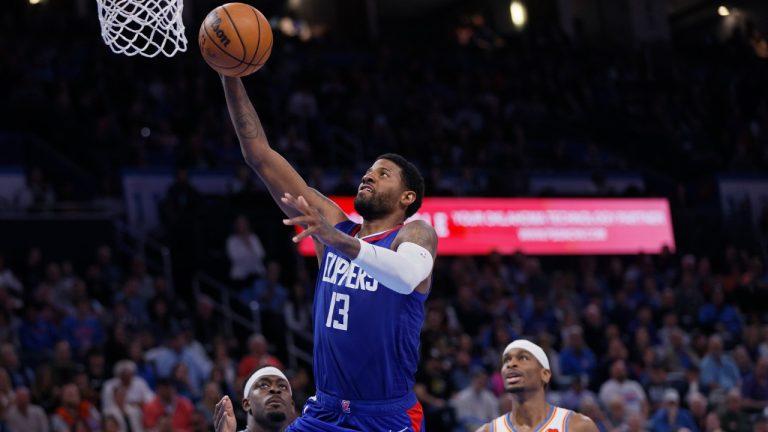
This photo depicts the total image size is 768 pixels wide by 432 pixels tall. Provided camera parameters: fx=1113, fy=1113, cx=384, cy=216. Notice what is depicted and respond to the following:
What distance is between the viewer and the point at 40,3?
82.9 feet

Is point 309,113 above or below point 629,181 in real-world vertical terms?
above

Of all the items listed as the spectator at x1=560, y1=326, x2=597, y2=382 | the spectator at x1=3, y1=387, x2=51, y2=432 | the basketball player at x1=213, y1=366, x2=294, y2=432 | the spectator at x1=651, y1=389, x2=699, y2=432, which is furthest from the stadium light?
the basketball player at x1=213, y1=366, x2=294, y2=432

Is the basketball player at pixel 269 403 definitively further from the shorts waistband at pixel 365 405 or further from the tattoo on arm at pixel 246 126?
the tattoo on arm at pixel 246 126

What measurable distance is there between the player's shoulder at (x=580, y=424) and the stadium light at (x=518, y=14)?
26640mm

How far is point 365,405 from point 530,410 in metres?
2.28

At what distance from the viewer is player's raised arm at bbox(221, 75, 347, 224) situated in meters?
5.76

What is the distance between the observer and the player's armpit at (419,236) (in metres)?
5.23

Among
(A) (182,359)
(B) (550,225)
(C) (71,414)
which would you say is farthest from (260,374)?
(B) (550,225)

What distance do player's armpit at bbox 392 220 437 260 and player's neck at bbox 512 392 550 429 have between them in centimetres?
231

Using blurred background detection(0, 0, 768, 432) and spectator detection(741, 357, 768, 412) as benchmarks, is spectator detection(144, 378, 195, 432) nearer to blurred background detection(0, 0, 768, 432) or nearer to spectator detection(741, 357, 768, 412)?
blurred background detection(0, 0, 768, 432)

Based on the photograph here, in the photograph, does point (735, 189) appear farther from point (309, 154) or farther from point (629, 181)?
point (309, 154)

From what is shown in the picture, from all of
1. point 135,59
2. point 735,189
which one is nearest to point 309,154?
point 135,59

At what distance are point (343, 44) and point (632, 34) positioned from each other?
357 inches

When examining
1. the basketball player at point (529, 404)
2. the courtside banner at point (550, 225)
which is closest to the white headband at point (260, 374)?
the basketball player at point (529, 404)
